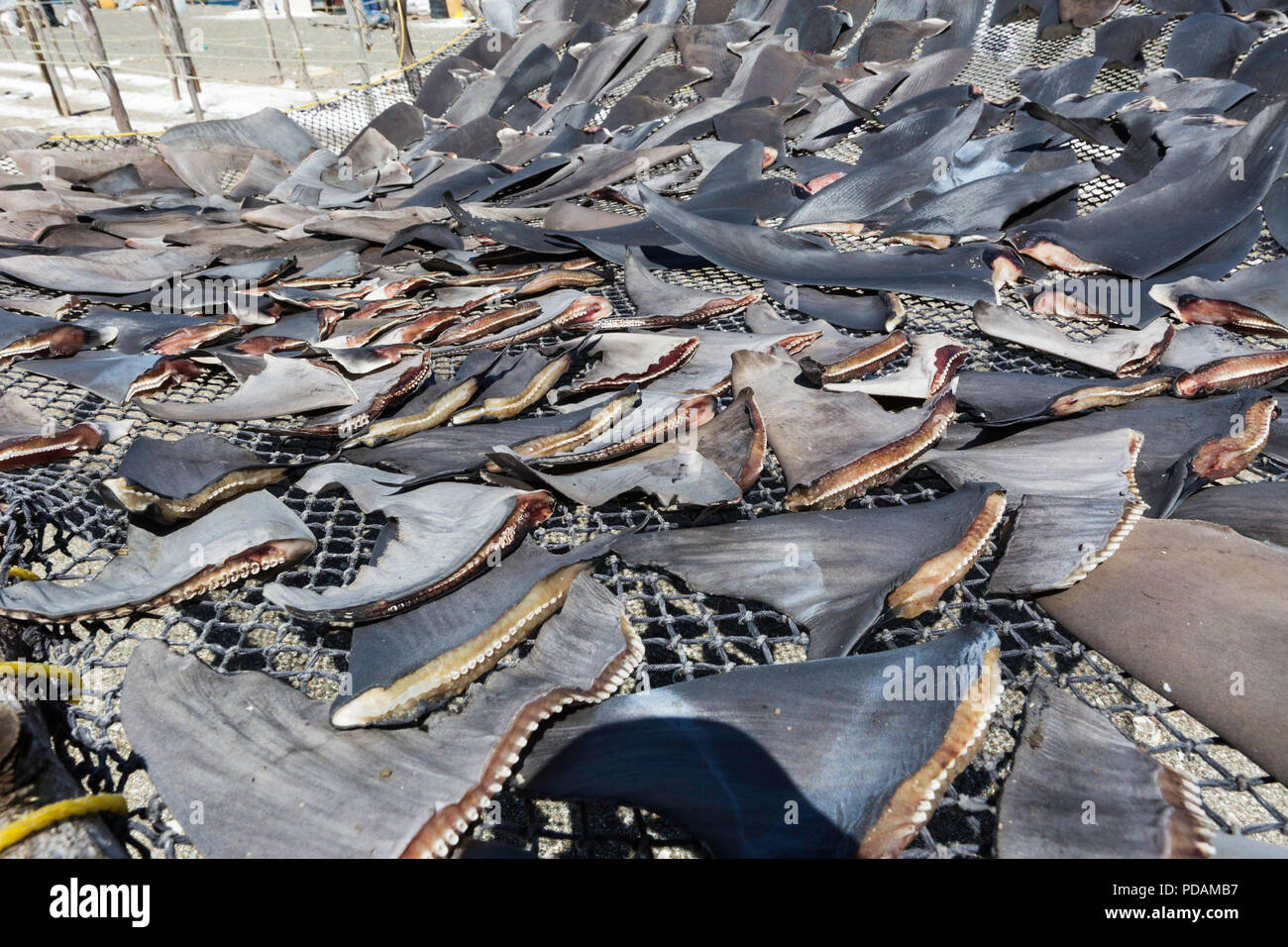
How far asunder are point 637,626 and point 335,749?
51 cm

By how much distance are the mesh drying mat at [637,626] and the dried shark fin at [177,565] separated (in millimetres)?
39

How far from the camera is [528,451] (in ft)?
4.73

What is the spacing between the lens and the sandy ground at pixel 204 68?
843 centimetres

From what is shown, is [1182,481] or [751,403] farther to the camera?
[751,403]

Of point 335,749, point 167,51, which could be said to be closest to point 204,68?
point 167,51

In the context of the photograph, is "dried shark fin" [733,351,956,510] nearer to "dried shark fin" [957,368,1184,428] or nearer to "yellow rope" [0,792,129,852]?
"dried shark fin" [957,368,1184,428]

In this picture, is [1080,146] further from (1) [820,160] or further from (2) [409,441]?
(2) [409,441]

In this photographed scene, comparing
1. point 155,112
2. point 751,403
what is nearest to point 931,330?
point 751,403

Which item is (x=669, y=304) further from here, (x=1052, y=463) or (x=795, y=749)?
(x=795, y=749)

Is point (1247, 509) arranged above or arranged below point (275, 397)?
below

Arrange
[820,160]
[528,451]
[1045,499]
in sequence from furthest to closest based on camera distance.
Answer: [820,160]
[528,451]
[1045,499]

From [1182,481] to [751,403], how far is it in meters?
0.73

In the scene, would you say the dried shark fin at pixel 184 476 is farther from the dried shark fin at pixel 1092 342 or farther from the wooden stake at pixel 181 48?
the wooden stake at pixel 181 48

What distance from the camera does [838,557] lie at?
1191mm
